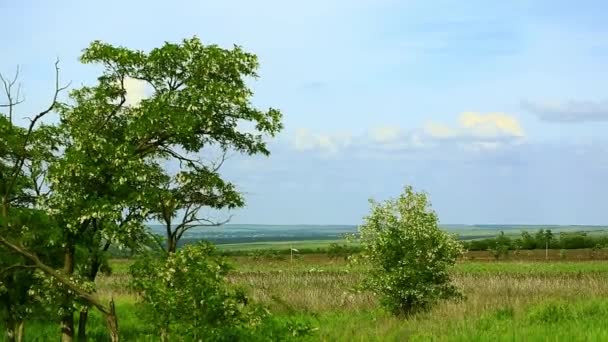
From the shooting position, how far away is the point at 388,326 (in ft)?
65.7

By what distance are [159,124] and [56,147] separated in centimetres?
308

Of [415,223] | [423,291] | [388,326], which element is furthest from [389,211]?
[388,326]

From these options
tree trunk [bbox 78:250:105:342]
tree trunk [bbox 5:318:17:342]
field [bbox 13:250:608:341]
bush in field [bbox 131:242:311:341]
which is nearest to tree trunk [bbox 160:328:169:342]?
bush in field [bbox 131:242:311:341]

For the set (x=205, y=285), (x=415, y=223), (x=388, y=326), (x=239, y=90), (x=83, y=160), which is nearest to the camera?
(x=205, y=285)

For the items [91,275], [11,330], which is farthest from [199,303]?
[11,330]

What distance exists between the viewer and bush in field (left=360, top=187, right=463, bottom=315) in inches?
936

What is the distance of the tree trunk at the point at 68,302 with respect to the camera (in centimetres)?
1628

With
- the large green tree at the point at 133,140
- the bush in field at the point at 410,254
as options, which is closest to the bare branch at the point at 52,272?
the large green tree at the point at 133,140

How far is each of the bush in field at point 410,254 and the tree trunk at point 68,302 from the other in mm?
10671

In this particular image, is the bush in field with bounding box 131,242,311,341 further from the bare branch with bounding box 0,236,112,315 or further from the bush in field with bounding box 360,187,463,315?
the bush in field with bounding box 360,187,463,315

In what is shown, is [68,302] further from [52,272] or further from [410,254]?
[410,254]

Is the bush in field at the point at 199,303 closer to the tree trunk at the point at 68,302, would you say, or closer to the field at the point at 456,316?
the field at the point at 456,316

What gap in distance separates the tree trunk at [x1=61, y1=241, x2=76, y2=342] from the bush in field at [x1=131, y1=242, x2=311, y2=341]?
110 inches

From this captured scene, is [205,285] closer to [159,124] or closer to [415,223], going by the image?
[159,124]
